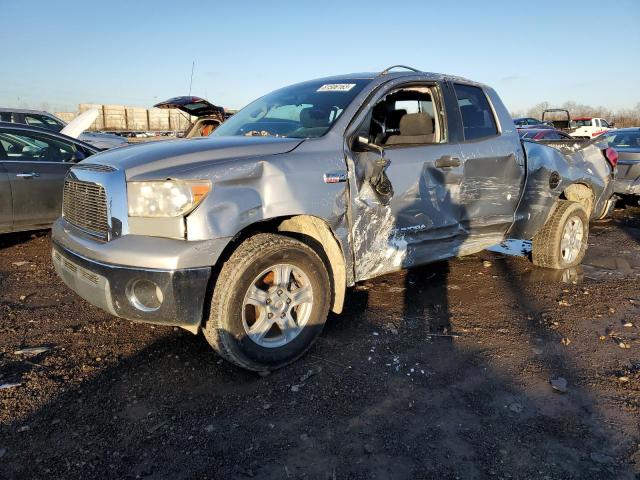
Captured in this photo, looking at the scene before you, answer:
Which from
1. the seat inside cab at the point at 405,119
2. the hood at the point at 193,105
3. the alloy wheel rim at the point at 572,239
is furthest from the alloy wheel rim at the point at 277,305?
the hood at the point at 193,105

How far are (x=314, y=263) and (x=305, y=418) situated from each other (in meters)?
0.95

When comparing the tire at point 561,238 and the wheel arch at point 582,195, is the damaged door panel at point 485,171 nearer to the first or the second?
the tire at point 561,238

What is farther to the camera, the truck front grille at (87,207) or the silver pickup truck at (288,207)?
the truck front grille at (87,207)

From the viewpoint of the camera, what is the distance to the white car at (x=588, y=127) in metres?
25.5

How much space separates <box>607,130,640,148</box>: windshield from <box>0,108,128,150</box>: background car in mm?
10374

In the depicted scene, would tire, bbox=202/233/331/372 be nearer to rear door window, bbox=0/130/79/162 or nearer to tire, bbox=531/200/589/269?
tire, bbox=531/200/589/269

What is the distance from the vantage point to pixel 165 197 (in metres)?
2.65

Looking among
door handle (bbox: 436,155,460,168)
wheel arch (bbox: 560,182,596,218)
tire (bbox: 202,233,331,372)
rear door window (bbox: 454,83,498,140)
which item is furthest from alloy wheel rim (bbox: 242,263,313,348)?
wheel arch (bbox: 560,182,596,218)

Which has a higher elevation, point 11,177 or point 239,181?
point 239,181

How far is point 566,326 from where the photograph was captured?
153 inches

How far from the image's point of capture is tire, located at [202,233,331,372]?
2.78m

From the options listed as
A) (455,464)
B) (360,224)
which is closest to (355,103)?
(360,224)

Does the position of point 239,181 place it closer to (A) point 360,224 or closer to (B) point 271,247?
(B) point 271,247

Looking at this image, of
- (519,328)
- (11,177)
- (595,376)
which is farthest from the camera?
(11,177)
